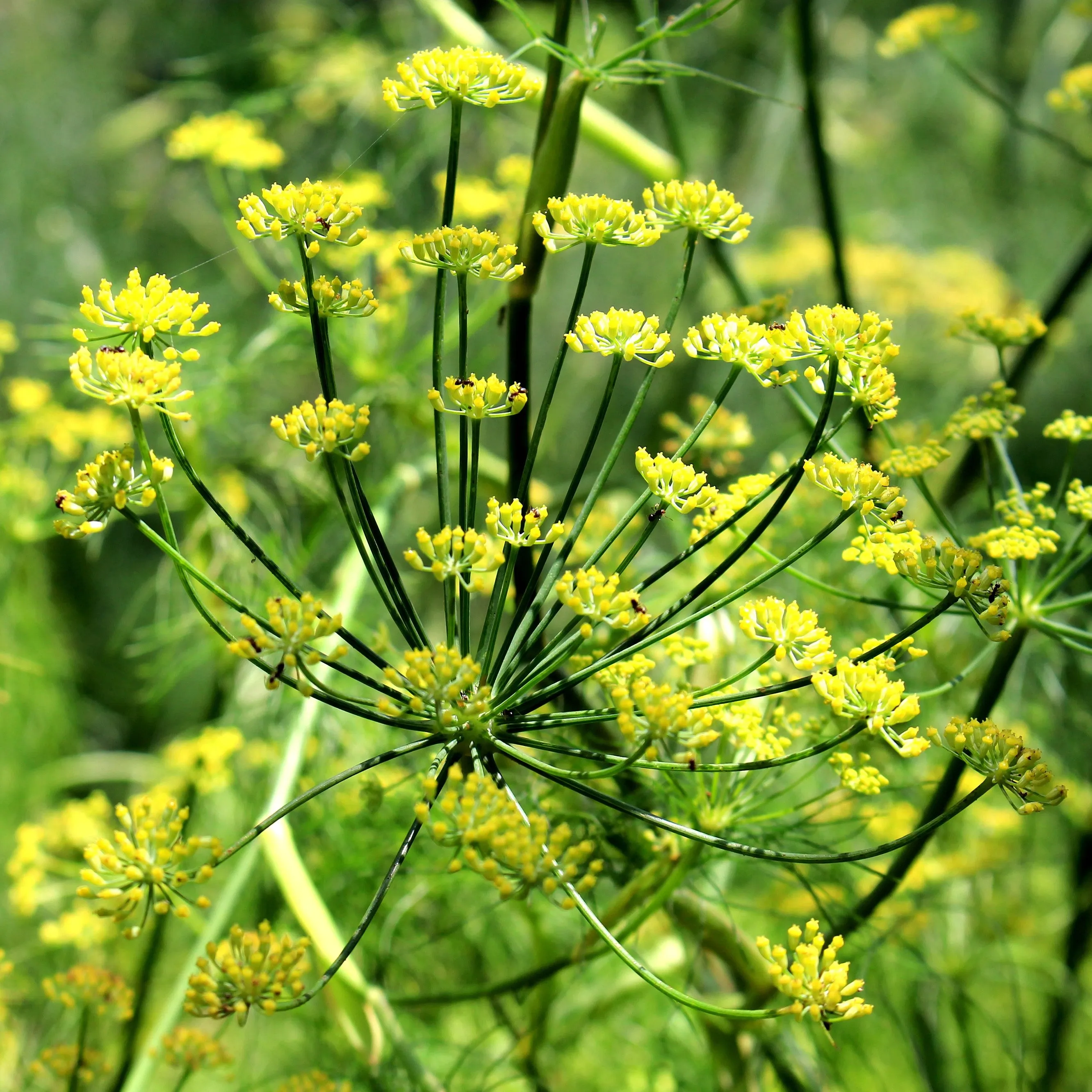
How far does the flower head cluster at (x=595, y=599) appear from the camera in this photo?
0.61 meters

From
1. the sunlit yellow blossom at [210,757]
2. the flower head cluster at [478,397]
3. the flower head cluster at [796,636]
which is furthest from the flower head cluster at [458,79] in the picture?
the sunlit yellow blossom at [210,757]

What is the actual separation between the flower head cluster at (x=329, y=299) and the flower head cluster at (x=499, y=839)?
31 centimetres

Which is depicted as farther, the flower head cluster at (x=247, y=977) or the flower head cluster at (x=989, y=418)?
the flower head cluster at (x=989, y=418)

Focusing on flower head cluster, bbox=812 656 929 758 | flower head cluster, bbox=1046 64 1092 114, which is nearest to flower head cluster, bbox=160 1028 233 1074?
flower head cluster, bbox=812 656 929 758

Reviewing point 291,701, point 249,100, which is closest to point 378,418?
point 291,701

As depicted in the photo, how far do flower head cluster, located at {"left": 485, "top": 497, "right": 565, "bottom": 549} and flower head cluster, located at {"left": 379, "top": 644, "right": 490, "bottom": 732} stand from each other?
0.27ft

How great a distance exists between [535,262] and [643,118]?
2.15m

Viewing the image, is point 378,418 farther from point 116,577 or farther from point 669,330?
point 116,577

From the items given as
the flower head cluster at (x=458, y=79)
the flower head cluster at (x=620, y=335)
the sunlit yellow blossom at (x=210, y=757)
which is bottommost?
the sunlit yellow blossom at (x=210, y=757)

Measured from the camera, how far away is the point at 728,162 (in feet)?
8.45

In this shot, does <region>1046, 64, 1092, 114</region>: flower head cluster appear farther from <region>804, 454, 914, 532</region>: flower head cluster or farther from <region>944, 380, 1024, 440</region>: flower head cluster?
<region>804, 454, 914, 532</region>: flower head cluster

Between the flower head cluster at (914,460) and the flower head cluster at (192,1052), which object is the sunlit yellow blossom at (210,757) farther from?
the flower head cluster at (914,460)

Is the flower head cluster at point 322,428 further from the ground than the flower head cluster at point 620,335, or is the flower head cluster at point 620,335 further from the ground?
the flower head cluster at point 620,335

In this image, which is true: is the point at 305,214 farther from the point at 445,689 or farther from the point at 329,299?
the point at 445,689
